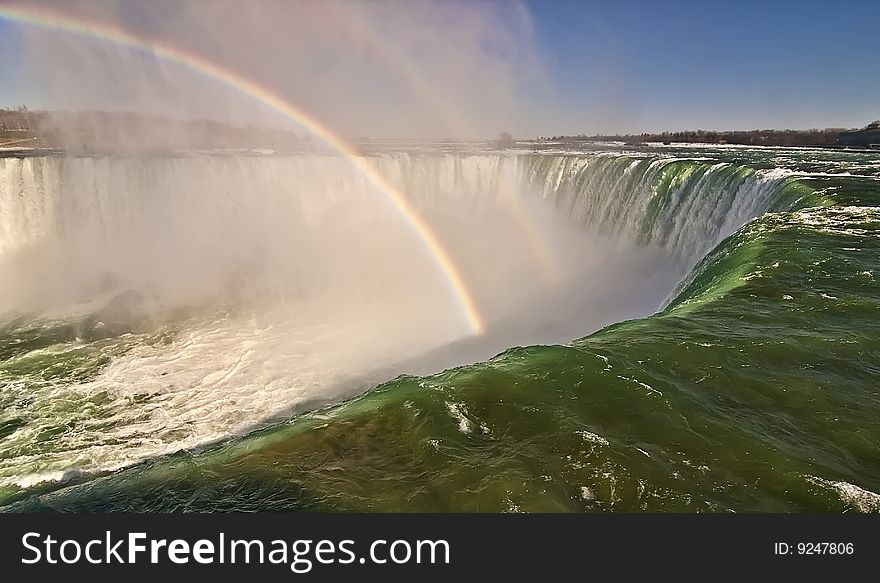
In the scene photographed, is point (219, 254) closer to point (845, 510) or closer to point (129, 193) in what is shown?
point (129, 193)

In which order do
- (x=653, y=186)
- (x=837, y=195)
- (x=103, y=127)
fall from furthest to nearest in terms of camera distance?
(x=103, y=127) < (x=653, y=186) < (x=837, y=195)

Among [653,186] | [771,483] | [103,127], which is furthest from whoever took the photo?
[103,127]

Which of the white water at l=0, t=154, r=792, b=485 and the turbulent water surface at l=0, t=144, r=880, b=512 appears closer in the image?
the turbulent water surface at l=0, t=144, r=880, b=512

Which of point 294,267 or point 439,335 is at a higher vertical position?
point 294,267

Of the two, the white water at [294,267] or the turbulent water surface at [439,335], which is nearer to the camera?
the turbulent water surface at [439,335]

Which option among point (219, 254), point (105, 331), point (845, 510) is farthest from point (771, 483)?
point (219, 254)
